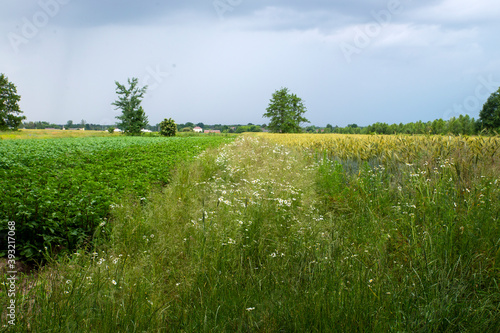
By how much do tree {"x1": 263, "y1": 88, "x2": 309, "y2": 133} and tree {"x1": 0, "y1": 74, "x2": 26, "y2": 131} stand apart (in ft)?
180

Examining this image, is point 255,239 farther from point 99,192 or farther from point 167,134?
point 167,134

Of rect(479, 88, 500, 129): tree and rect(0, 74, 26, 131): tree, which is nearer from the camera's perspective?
rect(479, 88, 500, 129): tree

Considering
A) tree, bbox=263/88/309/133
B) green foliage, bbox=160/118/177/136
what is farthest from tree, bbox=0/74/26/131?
tree, bbox=263/88/309/133

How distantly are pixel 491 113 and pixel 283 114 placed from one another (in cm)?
4589

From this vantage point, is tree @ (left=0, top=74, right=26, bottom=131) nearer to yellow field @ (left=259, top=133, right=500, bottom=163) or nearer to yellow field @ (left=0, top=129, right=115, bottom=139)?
yellow field @ (left=0, top=129, right=115, bottom=139)

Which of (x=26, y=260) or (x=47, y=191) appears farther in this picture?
(x=47, y=191)

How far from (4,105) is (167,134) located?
98.3 ft

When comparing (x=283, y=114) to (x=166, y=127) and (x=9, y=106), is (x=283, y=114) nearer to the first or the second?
(x=166, y=127)

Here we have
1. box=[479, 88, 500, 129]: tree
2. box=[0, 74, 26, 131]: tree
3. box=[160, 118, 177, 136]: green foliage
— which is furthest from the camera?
box=[160, 118, 177, 136]: green foliage

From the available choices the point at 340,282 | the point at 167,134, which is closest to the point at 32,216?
the point at 340,282

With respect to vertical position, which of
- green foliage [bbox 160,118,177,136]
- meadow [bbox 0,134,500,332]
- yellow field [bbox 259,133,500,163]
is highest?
green foliage [bbox 160,118,177,136]

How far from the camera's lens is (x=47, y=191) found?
18.8 feet

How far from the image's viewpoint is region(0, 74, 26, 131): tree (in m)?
52.3

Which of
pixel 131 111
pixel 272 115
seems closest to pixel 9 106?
pixel 131 111
